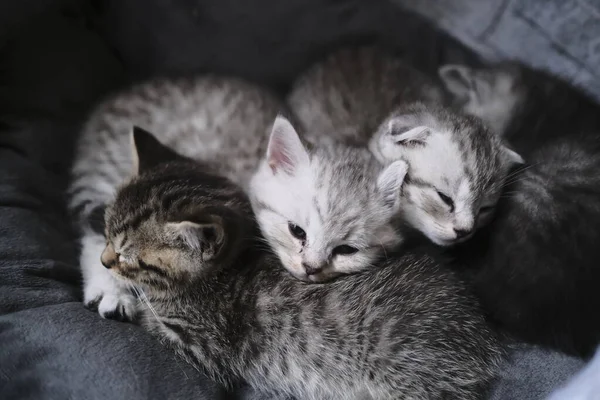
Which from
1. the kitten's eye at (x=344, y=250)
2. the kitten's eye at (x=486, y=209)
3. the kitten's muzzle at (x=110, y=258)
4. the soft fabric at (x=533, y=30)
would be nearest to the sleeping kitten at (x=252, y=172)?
the kitten's eye at (x=344, y=250)

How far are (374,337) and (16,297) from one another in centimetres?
75

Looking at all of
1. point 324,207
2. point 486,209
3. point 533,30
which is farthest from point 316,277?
point 533,30

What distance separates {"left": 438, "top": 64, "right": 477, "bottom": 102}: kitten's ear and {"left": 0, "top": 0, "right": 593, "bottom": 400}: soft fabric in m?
0.11

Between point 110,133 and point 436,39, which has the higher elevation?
point 436,39

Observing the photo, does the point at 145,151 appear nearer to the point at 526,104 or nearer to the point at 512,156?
the point at 512,156

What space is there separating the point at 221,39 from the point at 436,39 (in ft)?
2.28

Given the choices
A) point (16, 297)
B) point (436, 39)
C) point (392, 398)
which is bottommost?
point (16, 297)

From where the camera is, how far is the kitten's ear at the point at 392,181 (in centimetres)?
119

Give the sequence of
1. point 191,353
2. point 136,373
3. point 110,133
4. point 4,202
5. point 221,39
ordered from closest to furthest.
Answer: point 136,373 → point 191,353 → point 4,202 → point 110,133 → point 221,39

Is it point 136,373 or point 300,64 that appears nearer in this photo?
point 136,373

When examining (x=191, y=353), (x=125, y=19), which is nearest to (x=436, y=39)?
(x=125, y=19)

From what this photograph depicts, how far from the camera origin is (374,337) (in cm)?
113

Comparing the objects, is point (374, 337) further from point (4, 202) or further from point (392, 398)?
point (4, 202)

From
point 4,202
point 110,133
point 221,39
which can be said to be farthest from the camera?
point 221,39
